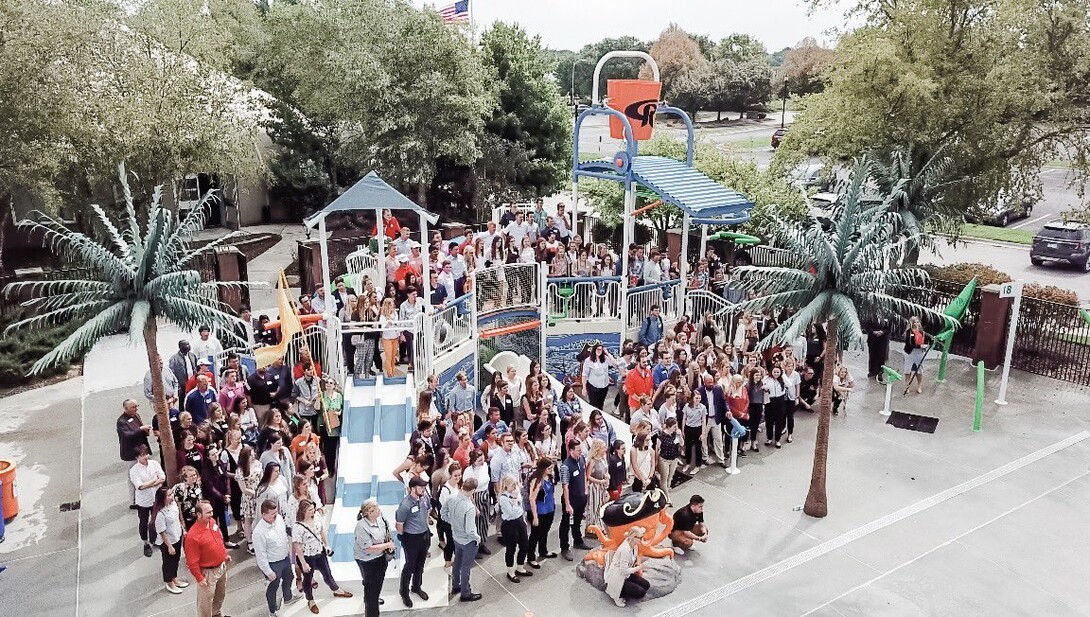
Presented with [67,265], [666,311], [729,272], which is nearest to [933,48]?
[729,272]

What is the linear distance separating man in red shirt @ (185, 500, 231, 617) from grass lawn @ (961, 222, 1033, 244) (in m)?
28.8

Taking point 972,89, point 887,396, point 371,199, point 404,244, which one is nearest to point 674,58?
point 972,89

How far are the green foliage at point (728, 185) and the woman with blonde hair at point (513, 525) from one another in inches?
526

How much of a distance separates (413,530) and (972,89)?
15743 mm

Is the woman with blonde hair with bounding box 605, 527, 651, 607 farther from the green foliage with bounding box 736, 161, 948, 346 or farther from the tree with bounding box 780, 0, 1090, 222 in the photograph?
the tree with bounding box 780, 0, 1090, 222

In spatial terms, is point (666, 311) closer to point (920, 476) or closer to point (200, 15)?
point (920, 476)

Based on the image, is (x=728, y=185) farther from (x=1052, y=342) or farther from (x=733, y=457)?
(x=733, y=457)

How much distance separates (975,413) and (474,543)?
10076 millimetres

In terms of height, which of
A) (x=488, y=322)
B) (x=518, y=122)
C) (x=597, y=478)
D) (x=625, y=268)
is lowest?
(x=597, y=478)

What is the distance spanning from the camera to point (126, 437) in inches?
409

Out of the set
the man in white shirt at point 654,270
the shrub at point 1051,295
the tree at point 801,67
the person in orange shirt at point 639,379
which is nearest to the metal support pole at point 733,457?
the person in orange shirt at point 639,379

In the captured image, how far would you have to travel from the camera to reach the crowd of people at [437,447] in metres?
8.95

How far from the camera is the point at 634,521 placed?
9.52 m

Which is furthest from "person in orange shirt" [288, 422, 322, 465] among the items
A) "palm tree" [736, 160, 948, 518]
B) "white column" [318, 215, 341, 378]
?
"palm tree" [736, 160, 948, 518]
